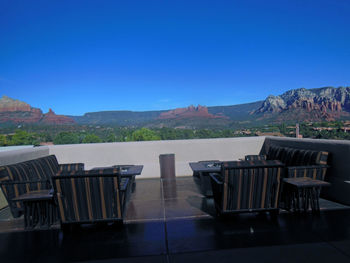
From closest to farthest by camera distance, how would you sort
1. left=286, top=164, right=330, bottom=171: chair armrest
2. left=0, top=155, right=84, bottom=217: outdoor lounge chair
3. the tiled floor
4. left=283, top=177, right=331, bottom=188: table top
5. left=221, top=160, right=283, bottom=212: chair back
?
the tiled floor
left=221, top=160, right=283, bottom=212: chair back
left=283, top=177, right=331, bottom=188: table top
left=0, top=155, right=84, bottom=217: outdoor lounge chair
left=286, top=164, right=330, bottom=171: chair armrest

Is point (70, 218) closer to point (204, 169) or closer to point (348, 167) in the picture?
point (204, 169)

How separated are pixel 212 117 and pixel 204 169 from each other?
10.4 meters

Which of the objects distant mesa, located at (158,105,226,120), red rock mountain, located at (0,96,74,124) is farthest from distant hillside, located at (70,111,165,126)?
red rock mountain, located at (0,96,74,124)

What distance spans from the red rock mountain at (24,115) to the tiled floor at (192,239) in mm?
10196

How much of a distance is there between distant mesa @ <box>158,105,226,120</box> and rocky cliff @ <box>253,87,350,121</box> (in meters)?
3.46

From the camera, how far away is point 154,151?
672 cm

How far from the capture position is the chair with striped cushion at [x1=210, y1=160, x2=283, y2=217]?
2.95 metres

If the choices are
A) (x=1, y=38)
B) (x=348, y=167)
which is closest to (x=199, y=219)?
(x=348, y=167)

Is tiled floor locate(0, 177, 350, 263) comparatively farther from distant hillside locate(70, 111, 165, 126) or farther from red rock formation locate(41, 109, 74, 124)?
distant hillside locate(70, 111, 165, 126)

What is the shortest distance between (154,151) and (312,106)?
10.3m

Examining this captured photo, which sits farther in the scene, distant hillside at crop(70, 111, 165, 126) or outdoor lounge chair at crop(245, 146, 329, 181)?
distant hillside at crop(70, 111, 165, 126)

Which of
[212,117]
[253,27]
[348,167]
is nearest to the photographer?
[348,167]

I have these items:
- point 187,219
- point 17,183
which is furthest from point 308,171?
point 17,183

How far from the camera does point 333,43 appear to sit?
88.1 feet
